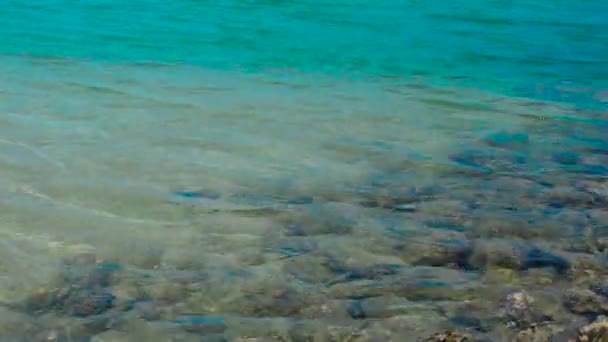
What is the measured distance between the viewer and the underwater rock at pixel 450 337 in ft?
11.7

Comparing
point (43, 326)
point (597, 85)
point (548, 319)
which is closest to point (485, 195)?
point (548, 319)

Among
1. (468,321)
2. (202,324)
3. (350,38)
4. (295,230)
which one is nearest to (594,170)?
(295,230)

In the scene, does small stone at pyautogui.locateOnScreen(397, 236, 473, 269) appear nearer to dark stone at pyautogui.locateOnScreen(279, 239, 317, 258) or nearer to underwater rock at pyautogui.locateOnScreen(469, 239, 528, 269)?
underwater rock at pyautogui.locateOnScreen(469, 239, 528, 269)

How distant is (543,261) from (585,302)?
1.97 ft

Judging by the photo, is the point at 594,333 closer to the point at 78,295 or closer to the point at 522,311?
the point at 522,311

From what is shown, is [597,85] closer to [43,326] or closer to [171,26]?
[171,26]

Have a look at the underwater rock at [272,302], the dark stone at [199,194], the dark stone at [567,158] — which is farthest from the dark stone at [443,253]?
the dark stone at [567,158]

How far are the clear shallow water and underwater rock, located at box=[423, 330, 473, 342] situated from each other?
10 cm

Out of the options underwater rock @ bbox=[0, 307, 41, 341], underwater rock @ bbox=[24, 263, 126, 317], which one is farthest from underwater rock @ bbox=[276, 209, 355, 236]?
underwater rock @ bbox=[0, 307, 41, 341]

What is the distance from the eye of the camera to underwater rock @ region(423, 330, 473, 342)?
141 inches

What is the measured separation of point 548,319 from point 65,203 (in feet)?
10.0

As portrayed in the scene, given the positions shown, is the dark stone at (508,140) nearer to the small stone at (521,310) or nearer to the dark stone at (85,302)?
the small stone at (521,310)

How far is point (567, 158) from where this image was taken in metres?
7.11

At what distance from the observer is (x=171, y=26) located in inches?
630
